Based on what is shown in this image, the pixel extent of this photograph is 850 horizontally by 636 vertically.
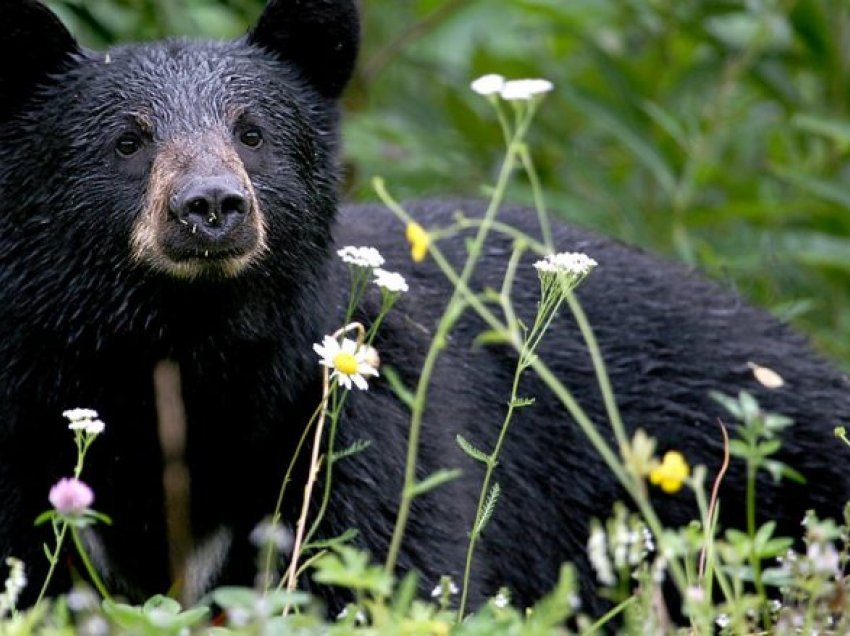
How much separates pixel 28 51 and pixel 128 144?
492mm

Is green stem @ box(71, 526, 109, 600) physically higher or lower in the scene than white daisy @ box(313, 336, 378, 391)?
lower

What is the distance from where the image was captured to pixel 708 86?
9.38 m

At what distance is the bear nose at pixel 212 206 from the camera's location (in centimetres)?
484

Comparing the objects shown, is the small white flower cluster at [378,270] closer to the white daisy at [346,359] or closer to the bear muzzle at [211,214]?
the white daisy at [346,359]

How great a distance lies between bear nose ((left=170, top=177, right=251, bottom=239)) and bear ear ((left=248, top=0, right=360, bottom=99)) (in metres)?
1.03

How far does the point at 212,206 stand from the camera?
4.85m

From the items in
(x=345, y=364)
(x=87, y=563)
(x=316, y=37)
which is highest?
(x=316, y=37)

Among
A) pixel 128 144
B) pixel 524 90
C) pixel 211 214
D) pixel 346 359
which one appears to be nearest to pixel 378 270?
pixel 346 359

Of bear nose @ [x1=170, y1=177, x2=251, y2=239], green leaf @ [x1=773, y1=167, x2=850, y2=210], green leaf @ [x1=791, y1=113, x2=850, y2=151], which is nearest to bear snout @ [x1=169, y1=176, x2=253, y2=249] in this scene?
bear nose @ [x1=170, y1=177, x2=251, y2=239]

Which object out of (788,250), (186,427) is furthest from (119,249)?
(788,250)

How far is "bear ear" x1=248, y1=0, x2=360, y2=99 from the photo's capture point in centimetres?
573

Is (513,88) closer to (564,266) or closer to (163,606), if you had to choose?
(564,266)

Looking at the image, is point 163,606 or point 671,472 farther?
point 163,606

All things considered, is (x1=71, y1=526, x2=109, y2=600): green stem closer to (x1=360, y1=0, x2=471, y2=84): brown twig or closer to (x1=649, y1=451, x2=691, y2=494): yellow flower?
(x1=649, y1=451, x2=691, y2=494): yellow flower
